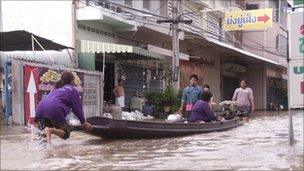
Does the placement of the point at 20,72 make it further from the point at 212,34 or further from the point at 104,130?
the point at 212,34

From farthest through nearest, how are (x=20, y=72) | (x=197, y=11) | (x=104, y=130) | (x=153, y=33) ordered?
(x=197, y=11)
(x=153, y=33)
(x=20, y=72)
(x=104, y=130)

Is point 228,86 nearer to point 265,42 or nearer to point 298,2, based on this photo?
point 265,42

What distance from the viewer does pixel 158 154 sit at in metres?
9.81

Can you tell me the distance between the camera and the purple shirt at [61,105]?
10.0 m

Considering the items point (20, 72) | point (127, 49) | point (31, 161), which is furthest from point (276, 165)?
point (127, 49)

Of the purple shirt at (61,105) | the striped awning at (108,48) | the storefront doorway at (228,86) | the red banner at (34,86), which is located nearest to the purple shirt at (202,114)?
the red banner at (34,86)

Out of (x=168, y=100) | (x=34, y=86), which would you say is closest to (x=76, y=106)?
(x=34, y=86)

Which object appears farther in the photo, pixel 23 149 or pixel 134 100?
pixel 134 100

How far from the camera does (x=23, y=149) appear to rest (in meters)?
10.4

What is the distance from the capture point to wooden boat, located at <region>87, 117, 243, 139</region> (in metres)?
12.0

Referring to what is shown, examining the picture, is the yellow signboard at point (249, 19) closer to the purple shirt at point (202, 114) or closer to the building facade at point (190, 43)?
the building facade at point (190, 43)

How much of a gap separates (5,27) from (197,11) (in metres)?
14.0

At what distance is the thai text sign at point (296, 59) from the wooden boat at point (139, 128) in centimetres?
430

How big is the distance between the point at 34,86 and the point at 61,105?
538 centimetres
